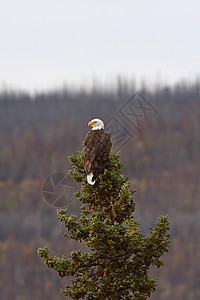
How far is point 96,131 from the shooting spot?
16.3 m

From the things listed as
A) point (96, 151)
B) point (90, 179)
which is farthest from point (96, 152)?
point (90, 179)

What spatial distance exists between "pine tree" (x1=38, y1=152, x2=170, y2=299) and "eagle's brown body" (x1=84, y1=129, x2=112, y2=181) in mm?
259

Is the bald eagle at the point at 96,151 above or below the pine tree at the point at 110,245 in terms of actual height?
above

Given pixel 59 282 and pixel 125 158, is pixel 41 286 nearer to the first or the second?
pixel 59 282

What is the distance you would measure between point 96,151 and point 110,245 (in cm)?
250

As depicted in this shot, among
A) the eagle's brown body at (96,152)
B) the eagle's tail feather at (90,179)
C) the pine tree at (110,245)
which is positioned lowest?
the pine tree at (110,245)

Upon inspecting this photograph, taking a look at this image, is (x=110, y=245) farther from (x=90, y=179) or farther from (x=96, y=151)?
(x=96, y=151)

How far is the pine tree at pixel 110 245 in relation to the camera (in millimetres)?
15617

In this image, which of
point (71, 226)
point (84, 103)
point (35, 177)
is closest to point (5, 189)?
point (35, 177)

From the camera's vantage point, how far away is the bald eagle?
1567 cm

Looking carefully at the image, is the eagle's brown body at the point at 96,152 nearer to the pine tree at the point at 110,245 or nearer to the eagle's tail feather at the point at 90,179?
the eagle's tail feather at the point at 90,179

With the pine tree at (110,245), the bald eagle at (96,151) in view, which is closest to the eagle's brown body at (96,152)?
the bald eagle at (96,151)

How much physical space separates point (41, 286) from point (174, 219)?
1003 inches

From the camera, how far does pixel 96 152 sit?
15.7 meters
